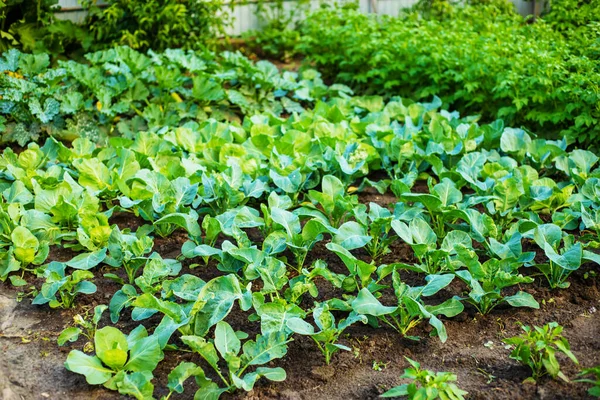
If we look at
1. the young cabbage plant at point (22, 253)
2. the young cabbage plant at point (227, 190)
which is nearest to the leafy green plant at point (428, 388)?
the young cabbage plant at point (227, 190)

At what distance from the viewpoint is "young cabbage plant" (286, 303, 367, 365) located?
281cm

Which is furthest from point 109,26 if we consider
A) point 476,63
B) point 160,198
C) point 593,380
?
point 593,380

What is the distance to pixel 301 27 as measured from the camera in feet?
26.2

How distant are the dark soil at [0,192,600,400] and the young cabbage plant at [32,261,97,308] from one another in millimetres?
56

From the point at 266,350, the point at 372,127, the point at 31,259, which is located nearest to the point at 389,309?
the point at 266,350

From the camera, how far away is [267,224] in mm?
3715

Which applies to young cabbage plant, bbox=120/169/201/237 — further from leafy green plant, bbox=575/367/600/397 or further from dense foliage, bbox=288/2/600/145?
dense foliage, bbox=288/2/600/145

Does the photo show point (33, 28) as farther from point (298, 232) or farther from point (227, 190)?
point (298, 232)

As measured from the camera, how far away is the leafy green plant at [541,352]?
2.63 metres

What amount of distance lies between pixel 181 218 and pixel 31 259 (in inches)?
31.5

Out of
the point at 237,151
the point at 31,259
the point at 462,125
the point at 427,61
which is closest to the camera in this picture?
the point at 31,259

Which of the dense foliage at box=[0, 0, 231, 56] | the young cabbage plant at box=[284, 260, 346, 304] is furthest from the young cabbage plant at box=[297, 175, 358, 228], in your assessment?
the dense foliage at box=[0, 0, 231, 56]

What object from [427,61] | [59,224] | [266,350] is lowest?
[266,350]

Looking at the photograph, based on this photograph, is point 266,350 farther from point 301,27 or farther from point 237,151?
point 301,27
